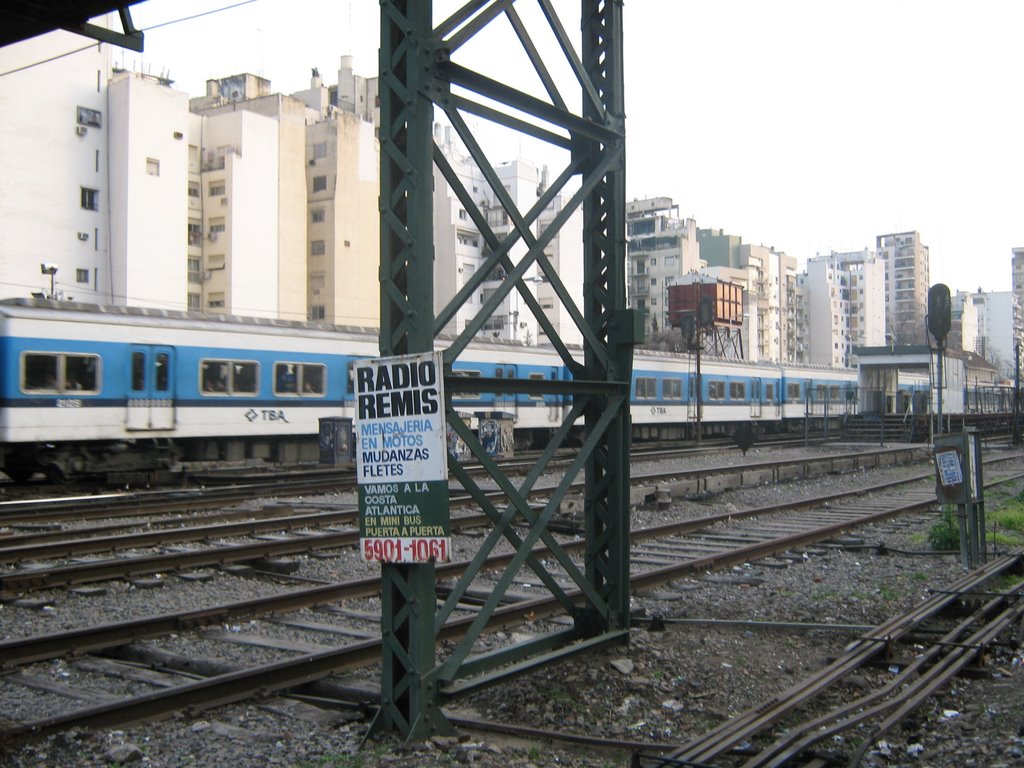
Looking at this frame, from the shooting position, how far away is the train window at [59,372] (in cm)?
1761

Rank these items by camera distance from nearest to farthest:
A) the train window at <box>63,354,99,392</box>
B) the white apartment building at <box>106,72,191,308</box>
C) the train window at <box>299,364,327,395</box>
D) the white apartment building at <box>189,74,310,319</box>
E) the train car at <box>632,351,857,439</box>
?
the train window at <box>63,354,99,392</box>, the train window at <box>299,364,327,395</box>, the train car at <box>632,351,857,439</box>, the white apartment building at <box>106,72,191,308</box>, the white apartment building at <box>189,74,310,319</box>

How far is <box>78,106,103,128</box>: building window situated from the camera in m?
48.8

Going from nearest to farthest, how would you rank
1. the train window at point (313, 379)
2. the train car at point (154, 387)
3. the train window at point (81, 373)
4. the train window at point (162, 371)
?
the train car at point (154, 387), the train window at point (81, 373), the train window at point (162, 371), the train window at point (313, 379)

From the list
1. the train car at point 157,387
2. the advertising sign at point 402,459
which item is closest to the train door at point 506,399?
the train car at point 157,387

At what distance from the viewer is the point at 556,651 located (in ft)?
20.6

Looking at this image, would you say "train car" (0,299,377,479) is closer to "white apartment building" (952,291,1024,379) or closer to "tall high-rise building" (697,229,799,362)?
"tall high-rise building" (697,229,799,362)

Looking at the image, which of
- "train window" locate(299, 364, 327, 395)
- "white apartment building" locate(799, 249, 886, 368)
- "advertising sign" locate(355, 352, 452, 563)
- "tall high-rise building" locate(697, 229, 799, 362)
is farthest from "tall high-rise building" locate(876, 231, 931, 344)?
"advertising sign" locate(355, 352, 452, 563)

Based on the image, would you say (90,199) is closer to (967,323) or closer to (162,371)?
(162,371)

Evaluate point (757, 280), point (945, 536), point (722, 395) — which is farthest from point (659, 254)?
point (945, 536)

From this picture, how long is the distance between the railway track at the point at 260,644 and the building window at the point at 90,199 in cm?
4488

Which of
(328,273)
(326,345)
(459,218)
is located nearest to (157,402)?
(326,345)

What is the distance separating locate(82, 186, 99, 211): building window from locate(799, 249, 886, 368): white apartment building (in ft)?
286

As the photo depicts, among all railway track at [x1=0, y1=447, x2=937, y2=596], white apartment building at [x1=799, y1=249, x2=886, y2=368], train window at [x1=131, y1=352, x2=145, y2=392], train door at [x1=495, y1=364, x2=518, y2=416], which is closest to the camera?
railway track at [x1=0, y1=447, x2=937, y2=596]

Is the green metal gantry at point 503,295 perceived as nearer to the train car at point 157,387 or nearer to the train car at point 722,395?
the train car at point 157,387
